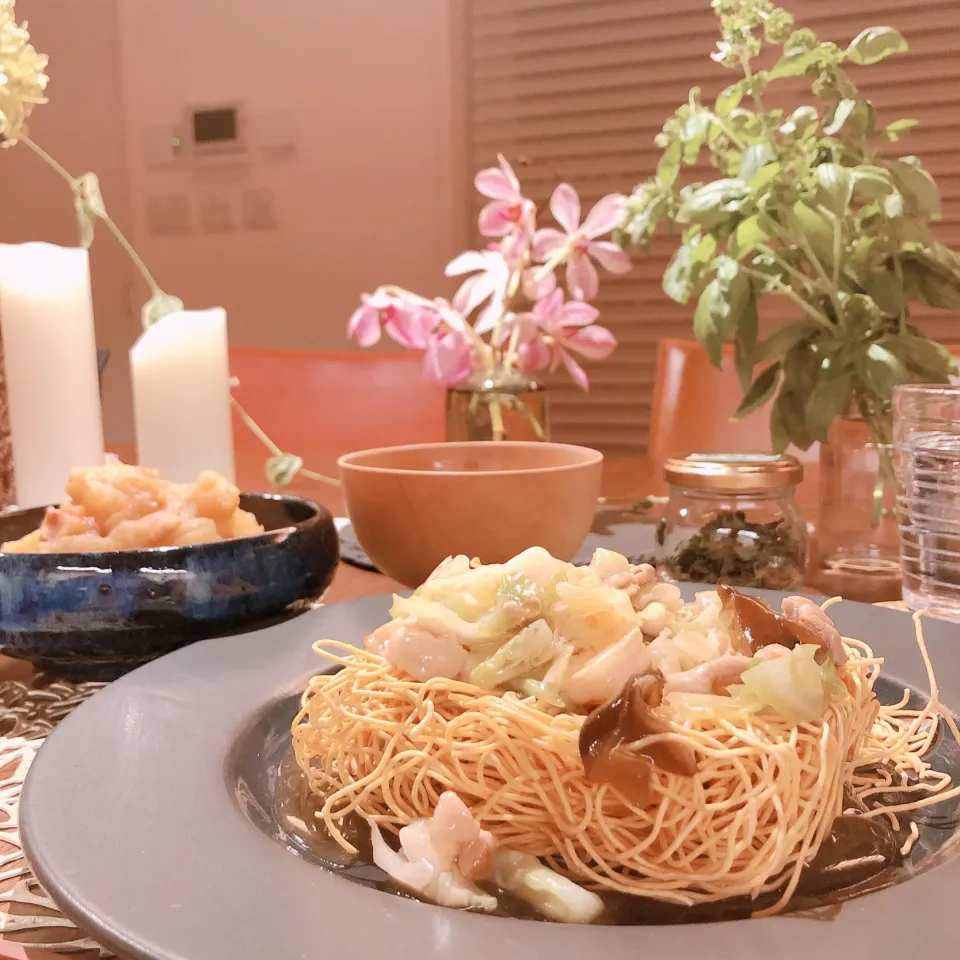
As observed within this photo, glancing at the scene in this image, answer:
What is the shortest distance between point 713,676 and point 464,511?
0.27 m

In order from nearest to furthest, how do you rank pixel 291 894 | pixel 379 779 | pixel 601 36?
pixel 291 894
pixel 379 779
pixel 601 36

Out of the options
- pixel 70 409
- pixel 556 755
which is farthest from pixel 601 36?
pixel 556 755

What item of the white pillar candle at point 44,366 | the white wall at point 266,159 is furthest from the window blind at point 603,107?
the white pillar candle at point 44,366

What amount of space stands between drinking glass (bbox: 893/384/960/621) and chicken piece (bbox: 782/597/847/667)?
0.88 feet

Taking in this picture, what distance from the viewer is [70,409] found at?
87 centimetres

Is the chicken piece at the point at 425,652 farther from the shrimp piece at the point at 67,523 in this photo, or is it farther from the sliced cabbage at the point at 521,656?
the shrimp piece at the point at 67,523

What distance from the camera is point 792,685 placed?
38 centimetres

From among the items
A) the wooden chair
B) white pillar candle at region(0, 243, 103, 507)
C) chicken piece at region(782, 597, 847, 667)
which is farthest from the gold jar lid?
the wooden chair

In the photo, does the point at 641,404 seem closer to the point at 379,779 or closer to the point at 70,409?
the point at 70,409

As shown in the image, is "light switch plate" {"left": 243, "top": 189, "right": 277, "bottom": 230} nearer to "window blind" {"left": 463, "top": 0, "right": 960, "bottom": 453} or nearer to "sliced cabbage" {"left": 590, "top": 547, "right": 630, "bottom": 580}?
"window blind" {"left": 463, "top": 0, "right": 960, "bottom": 453}

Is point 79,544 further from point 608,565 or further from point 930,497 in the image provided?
point 930,497

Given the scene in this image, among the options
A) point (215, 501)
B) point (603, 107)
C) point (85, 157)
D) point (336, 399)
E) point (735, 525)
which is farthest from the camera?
point (85, 157)

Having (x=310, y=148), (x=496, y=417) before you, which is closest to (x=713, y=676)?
(x=496, y=417)

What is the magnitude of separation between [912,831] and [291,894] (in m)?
0.25
